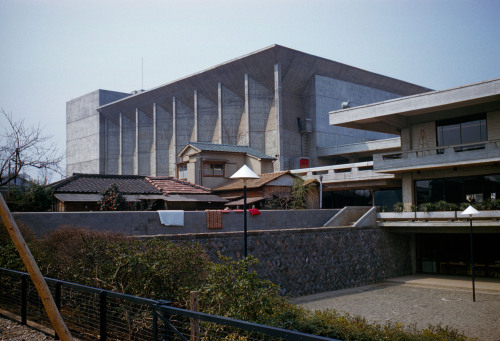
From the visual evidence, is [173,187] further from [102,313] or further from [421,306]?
[102,313]

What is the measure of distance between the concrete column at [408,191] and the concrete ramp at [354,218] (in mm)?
2747

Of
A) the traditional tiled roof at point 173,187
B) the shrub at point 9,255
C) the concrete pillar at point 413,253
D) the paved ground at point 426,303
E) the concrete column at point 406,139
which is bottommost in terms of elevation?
the paved ground at point 426,303

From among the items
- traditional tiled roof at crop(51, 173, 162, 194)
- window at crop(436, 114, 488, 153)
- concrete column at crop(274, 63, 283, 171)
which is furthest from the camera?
concrete column at crop(274, 63, 283, 171)

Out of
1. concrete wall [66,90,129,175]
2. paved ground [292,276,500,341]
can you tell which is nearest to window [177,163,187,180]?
paved ground [292,276,500,341]

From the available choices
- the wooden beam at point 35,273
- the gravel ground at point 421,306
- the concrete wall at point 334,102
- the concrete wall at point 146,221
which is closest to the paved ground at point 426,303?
the gravel ground at point 421,306

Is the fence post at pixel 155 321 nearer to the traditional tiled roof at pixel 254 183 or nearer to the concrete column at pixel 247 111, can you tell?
the traditional tiled roof at pixel 254 183

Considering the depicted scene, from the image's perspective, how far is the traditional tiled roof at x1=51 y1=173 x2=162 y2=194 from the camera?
25.5 meters

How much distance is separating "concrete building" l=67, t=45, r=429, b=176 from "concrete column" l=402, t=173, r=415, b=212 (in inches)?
638

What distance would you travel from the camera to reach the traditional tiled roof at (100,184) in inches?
1002

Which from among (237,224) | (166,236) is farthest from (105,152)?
(166,236)

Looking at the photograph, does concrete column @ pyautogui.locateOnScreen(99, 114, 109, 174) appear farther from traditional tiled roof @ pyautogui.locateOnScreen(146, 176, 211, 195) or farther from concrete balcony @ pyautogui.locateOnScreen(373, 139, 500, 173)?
concrete balcony @ pyautogui.locateOnScreen(373, 139, 500, 173)

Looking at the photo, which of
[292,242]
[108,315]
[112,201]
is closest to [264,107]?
[112,201]

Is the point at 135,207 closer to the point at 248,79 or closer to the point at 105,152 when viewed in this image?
the point at 248,79

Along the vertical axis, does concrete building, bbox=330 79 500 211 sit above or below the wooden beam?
above
